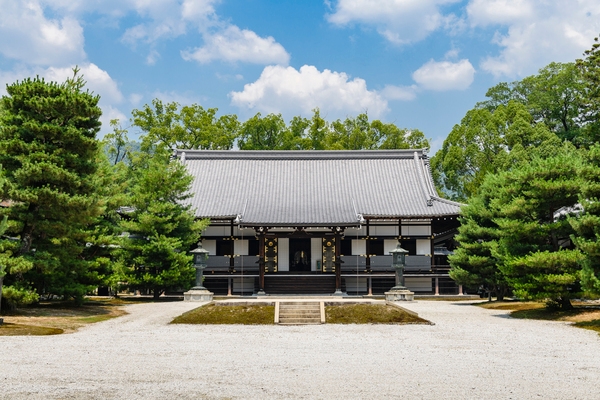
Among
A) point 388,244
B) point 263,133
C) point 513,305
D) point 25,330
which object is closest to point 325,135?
point 263,133

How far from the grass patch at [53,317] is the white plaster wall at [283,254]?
11308mm

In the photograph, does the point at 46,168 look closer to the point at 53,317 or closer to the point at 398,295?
the point at 53,317

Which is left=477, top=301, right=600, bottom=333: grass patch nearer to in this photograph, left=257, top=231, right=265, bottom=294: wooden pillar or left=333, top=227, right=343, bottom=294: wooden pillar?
left=333, top=227, right=343, bottom=294: wooden pillar

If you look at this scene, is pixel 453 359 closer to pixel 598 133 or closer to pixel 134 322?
pixel 134 322

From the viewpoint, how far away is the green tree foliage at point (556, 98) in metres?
50.0

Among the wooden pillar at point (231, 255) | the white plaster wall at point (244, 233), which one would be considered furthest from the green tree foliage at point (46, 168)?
the white plaster wall at point (244, 233)

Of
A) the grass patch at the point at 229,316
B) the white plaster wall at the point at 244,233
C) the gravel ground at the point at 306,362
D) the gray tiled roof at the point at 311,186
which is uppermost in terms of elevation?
the gray tiled roof at the point at 311,186

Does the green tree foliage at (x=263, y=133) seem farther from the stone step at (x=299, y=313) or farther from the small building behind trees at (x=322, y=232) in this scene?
the stone step at (x=299, y=313)

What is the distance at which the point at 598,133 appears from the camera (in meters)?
35.3

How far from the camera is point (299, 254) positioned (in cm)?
3275

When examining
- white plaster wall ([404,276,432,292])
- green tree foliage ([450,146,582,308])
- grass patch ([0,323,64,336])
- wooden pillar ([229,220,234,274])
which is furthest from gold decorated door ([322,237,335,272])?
grass patch ([0,323,64,336])

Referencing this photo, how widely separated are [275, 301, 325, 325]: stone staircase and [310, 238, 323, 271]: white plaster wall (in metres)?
13.8

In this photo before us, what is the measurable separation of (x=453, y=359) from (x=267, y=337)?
16.4ft

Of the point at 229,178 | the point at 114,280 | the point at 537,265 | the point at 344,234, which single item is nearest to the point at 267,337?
the point at 537,265
